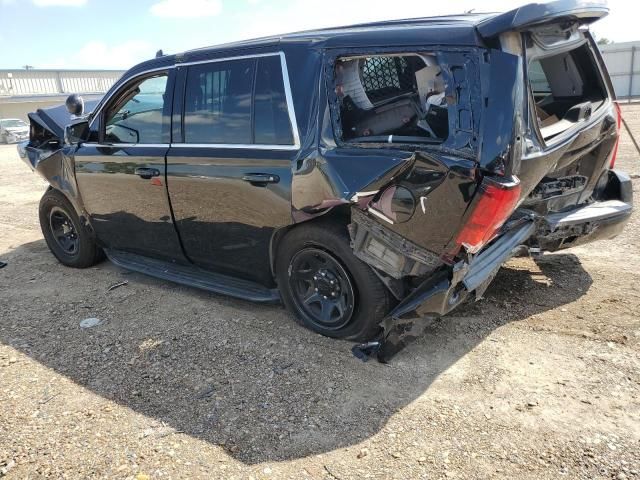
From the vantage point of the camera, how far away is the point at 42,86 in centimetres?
3359

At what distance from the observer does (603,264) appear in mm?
4668

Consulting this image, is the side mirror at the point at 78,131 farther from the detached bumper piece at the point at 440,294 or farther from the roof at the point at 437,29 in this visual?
the detached bumper piece at the point at 440,294

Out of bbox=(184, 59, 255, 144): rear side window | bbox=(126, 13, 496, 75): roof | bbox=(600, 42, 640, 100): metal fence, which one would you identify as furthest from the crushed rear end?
bbox=(600, 42, 640, 100): metal fence

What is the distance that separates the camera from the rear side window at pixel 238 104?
3537 millimetres

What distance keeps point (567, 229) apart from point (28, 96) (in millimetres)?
36198

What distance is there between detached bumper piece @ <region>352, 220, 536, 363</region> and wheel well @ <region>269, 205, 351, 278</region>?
2.09ft

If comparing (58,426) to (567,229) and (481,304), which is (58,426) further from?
(567,229)

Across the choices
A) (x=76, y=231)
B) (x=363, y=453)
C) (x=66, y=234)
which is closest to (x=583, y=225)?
(x=363, y=453)

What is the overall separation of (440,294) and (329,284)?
2.66ft

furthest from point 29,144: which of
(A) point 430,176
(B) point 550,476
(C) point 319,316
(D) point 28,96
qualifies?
(D) point 28,96

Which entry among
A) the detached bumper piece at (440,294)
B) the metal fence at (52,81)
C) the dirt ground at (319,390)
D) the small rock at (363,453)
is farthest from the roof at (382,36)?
the metal fence at (52,81)

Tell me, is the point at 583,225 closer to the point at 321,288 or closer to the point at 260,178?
the point at 321,288

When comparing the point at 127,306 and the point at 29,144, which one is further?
the point at 29,144

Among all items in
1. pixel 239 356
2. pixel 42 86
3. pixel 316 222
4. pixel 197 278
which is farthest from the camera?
pixel 42 86
